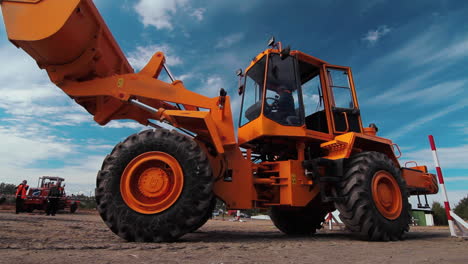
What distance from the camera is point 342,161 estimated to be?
15.6ft

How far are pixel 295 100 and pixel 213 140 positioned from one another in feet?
6.41

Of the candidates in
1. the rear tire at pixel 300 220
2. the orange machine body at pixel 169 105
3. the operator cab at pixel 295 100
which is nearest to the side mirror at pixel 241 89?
the operator cab at pixel 295 100

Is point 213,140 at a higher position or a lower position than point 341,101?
lower

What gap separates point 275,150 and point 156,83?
99.4 inches

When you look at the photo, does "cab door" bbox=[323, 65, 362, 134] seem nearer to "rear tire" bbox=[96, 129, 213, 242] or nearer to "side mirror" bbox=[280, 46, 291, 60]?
"side mirror" bbox=[280, 46, 291, 60]

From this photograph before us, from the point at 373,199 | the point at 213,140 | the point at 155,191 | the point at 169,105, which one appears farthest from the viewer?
the point at 169,105

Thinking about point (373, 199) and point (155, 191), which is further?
point (373, 199)

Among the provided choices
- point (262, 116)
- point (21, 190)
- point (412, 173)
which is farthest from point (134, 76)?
point (21, 190)

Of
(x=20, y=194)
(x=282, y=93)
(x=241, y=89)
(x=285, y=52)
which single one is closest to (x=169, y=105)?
(x=241, y=89)

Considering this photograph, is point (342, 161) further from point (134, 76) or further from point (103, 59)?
point (103, 59)

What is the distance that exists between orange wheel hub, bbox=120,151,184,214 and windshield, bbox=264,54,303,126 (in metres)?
1.94

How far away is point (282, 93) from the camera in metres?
5.23

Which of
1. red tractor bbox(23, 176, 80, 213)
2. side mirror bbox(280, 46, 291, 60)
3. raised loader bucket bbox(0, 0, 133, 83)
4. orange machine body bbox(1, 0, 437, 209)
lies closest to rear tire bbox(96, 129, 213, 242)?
orange machine body bbox(1, 0, 437, 209)

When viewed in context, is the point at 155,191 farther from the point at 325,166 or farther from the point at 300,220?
the point at 300,220
